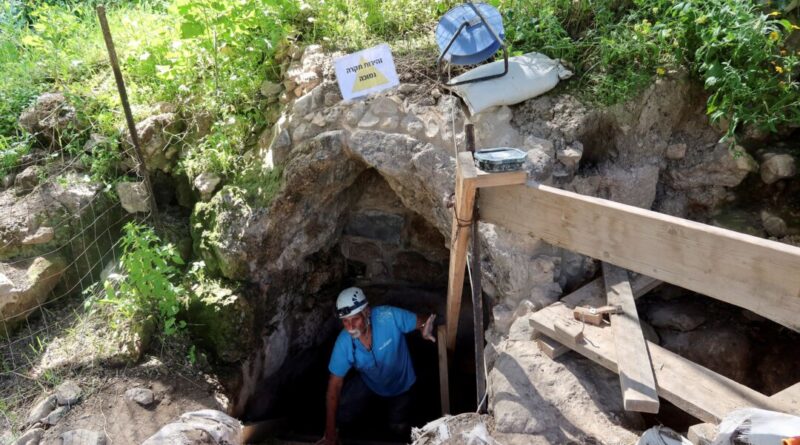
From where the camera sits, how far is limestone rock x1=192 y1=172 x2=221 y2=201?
3.95 m

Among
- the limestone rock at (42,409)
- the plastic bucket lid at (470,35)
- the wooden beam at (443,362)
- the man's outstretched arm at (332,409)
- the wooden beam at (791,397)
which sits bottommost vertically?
the man's outstretched arm at (332,409)

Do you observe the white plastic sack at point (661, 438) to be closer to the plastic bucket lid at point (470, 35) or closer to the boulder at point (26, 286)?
the plastic bucket lid at point (470, 35)

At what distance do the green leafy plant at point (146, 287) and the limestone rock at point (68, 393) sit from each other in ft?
1.77

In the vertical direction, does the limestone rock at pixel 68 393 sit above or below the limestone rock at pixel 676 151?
below

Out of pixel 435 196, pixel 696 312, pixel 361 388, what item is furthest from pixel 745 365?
pixel 361 388

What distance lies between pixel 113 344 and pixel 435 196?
2500mm

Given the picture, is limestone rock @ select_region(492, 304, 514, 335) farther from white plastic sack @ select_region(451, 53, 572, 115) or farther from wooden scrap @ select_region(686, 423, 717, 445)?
white plastic sack @ select_region(451, 53, 572, 115)

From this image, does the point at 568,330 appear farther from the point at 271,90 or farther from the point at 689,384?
the point at 271,90

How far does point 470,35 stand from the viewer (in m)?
2.95

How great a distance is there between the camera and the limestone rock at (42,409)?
326 centimetres

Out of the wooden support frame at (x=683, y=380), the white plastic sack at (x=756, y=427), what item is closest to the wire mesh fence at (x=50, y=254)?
the wooden support frame at (x=683, y=380)

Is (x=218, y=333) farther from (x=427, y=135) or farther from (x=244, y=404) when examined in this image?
(x=427, y=135)

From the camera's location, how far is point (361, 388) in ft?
16.0

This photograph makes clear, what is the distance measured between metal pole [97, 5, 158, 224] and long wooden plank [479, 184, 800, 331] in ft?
9.33
